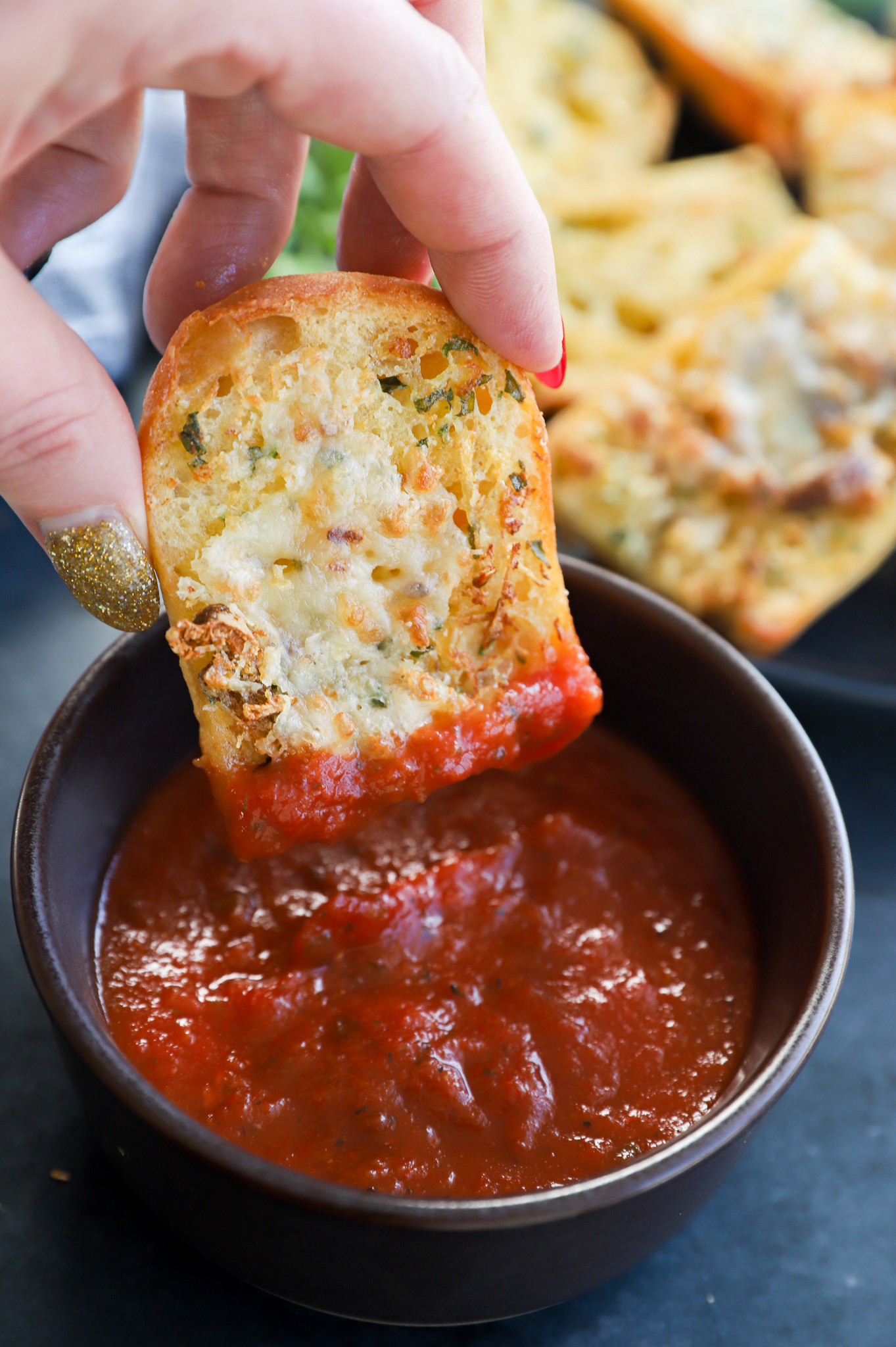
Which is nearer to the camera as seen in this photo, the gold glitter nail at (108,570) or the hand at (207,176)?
the hand at (207,176)

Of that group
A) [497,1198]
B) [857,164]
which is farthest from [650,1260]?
[857,164]

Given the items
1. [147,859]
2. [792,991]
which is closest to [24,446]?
[147,859]

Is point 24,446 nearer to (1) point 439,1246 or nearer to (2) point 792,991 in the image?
(1) point 439,1246

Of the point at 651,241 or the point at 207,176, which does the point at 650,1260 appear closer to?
the point at 207,176

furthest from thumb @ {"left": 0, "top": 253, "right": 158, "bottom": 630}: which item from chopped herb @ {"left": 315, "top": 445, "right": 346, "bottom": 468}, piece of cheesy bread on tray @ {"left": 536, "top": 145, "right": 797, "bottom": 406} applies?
piece of cheesy bread on tray @ {"left": 536, "top": 145, "right": 797, "bottom": 406}

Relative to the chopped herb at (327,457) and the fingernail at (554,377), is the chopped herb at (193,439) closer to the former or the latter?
the chopped herb at (327,457)

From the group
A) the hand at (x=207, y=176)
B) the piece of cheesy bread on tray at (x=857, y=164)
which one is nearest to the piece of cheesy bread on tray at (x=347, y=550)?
the hand at (x=207, y=176)
